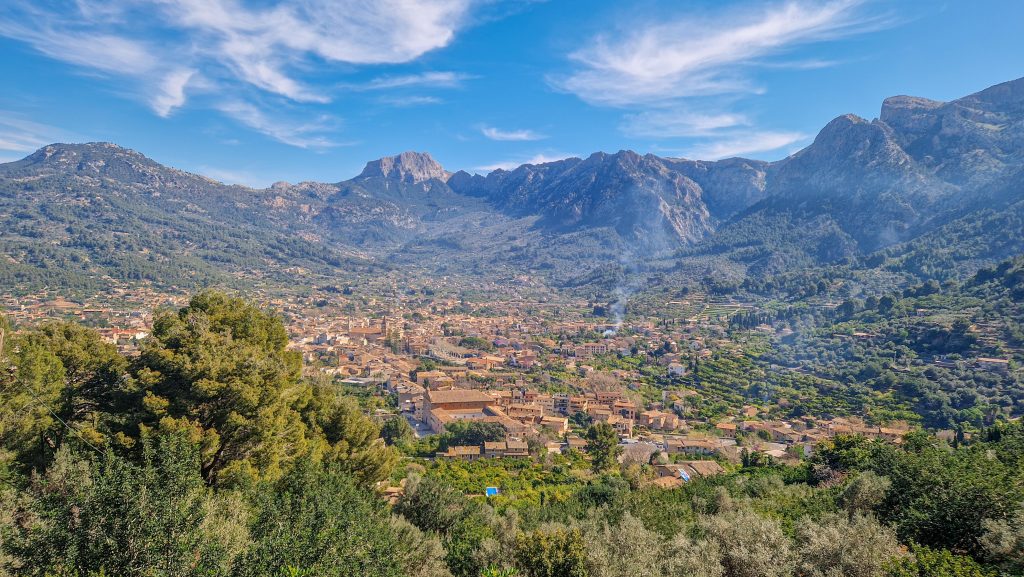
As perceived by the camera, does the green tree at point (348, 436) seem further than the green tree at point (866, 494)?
Yes

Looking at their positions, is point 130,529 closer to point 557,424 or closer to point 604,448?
point 604,448

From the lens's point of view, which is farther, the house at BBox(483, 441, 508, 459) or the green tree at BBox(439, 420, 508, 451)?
the green tree at BBox(439, 420, 508, 451)

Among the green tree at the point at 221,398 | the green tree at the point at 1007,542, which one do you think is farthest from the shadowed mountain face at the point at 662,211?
the green tree at the point at 221,398

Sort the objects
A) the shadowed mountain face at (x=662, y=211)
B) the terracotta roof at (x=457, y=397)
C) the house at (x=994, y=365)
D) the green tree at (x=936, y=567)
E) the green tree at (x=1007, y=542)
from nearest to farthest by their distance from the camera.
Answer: the green tree at (x=936, y=567), the green tree at (x=1007, y=542), the terracotta roof at (x=457, y=397), the house at (x=994, y=365), the shadowed mountain face at (x=662, y=211)

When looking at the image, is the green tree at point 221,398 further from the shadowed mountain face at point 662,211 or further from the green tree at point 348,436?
the shadowed mountain face at point 662,211

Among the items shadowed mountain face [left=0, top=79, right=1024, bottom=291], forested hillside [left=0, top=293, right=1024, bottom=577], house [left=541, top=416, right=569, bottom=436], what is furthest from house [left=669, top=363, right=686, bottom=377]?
shadowed mountain face [left=0, top=79, right=1024, bottom=291]

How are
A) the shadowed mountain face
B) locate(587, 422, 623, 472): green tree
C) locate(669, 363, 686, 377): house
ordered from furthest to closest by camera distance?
the shadowed mountain face < locate(669, 363, 686, 377): house < locate(587, 422, 623, 472): green tree

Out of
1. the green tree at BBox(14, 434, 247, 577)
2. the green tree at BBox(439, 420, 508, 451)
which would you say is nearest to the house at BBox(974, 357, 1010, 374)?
the green tree at BBox(439, 420, 508, 451)

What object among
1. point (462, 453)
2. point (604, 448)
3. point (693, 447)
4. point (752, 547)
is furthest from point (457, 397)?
point (752, 547)

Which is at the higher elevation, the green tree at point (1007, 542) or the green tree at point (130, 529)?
the green tree at point (130, 529)

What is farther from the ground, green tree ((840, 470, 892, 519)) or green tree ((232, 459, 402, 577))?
green tree ((232, 459, 402, 577))

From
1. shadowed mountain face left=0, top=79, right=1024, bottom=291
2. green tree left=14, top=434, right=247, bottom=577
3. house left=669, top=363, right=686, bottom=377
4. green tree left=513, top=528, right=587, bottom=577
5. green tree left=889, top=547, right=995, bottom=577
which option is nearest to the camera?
green tree left=14, top=434, right=247, bottom=577

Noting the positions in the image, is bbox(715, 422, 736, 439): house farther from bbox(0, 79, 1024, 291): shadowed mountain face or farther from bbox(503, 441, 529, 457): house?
bbox(0, 79, 1024, 291): shadowed mountain face

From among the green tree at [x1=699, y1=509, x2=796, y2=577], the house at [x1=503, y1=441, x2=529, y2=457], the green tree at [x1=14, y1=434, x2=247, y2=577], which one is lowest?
the house at [x1=503, y1=441, x2=529, y2=457]
